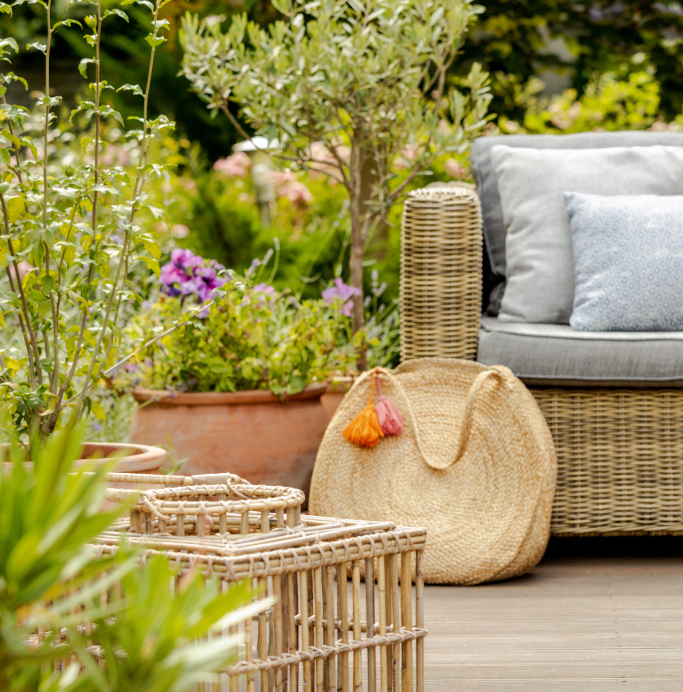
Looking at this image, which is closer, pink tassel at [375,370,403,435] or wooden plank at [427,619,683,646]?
wooden plank at [427,619,683,646]

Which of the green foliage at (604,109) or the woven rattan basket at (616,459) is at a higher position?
the green foliage at (604,109)

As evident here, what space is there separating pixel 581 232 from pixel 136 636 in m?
2.03

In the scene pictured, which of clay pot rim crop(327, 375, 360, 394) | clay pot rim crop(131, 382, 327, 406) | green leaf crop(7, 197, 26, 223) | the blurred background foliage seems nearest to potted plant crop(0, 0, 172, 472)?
green leaf crop(7, 197, 26, 223)

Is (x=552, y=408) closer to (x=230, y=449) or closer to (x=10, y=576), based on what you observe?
(x=230, y=449)

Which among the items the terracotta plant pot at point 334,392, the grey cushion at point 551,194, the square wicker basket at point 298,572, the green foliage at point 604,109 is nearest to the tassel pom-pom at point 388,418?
the terracotta plant pot at point 334,392

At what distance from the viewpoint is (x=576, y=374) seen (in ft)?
6.34

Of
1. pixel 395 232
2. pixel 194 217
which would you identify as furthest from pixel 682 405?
pixel 194 217

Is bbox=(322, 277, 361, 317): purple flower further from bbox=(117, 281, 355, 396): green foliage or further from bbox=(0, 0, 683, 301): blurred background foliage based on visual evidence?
bbox=(0, 0, 683, 301): blurred background foliage

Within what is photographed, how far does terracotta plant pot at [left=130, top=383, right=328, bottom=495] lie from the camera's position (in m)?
2.07

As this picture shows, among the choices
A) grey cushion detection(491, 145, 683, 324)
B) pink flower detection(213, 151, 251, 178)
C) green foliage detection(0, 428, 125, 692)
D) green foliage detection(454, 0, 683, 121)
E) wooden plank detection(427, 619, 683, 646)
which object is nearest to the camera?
green foliage detection(0, 428, 125, 692)

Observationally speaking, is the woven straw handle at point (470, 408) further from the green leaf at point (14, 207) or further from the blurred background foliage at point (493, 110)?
the green leaf at point (14, 207)

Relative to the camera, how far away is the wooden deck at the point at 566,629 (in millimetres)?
1296

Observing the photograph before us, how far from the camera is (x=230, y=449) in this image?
208cm

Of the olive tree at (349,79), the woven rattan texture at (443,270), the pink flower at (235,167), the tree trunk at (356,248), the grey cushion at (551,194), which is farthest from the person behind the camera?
the pink flower at (235,167)
